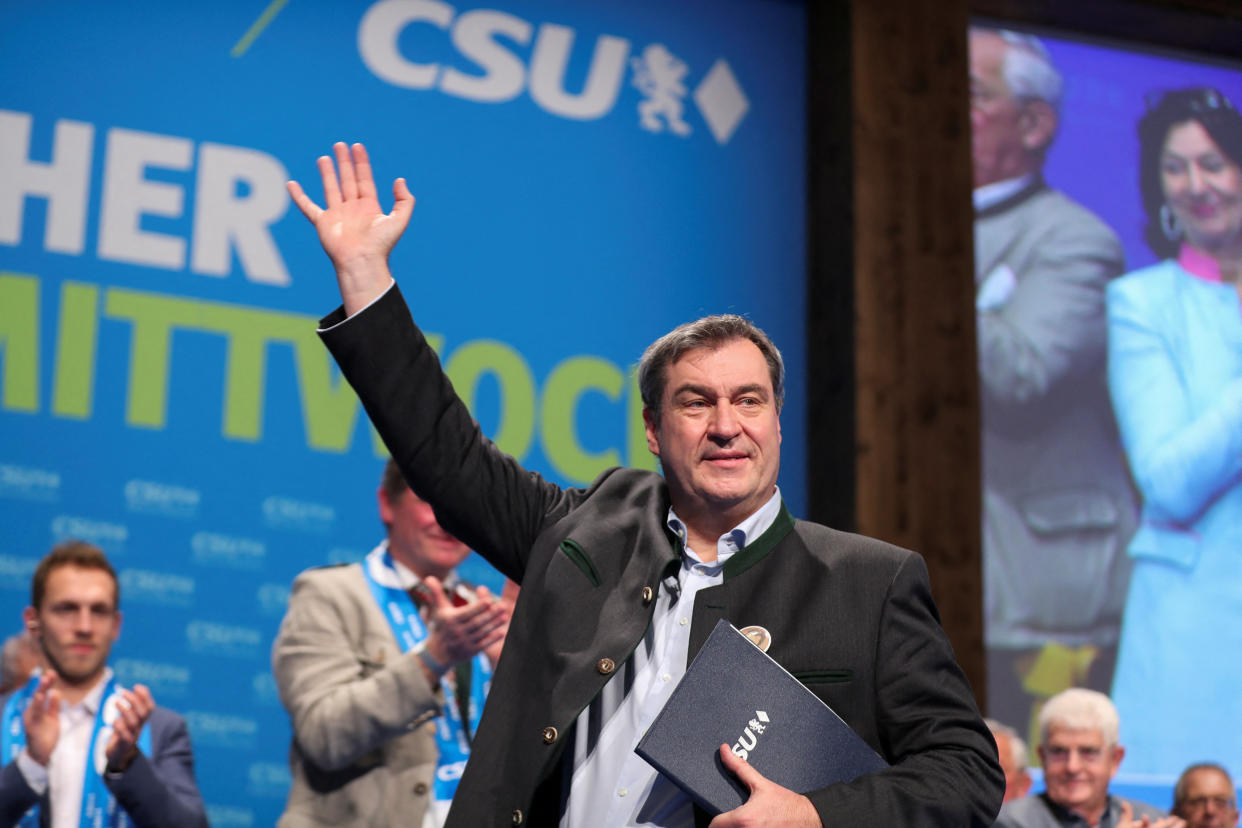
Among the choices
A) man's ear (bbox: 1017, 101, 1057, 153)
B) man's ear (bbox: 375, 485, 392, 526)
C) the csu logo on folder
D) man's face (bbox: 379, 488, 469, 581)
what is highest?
man's ear (bbox: 1017, 101, 1057, 153)

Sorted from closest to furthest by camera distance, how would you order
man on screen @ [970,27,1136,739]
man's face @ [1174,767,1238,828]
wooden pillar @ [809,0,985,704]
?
1. man's face @ [1174,767,1238,828]
2. wooden pillar @ [809,0,985,704]
3. man on screen @ [970,27,1136,739]

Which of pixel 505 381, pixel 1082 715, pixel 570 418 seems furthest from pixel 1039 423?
pixel 505 381

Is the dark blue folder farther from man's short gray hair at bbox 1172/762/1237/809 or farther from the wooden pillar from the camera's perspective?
man's short gray hair at bbox 1172/762/1237/809

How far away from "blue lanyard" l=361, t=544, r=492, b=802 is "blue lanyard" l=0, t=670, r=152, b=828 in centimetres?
62

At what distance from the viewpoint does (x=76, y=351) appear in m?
4.23

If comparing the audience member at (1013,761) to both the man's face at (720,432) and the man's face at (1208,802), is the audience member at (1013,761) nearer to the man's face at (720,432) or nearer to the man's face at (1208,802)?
the man's face at (1208,802)

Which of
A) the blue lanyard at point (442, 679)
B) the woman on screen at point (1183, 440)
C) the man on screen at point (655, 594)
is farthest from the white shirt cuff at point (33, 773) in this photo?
the woman on screen at point (1183, 440)

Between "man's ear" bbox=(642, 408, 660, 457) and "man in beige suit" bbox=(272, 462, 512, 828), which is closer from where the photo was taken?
"man's ear" bbox=(642, 408, 660, 457)

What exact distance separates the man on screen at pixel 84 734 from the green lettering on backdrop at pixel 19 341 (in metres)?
0.75

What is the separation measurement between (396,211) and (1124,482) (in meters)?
4.04

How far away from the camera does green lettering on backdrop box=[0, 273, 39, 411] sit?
13.6ft

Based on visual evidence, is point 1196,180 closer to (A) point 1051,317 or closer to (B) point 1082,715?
(A) point 1051,317

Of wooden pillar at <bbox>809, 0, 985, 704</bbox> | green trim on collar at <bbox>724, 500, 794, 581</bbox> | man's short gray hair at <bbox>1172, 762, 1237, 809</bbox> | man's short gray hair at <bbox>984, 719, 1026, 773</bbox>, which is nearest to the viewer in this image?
green trim on collar at <bbox>724, 500, 794, 581</bbox>

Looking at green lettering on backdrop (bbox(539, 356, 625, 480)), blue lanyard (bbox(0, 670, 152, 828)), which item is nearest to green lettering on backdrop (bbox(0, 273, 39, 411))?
blue lanyard (bbox(0, 670, 152, 828))
